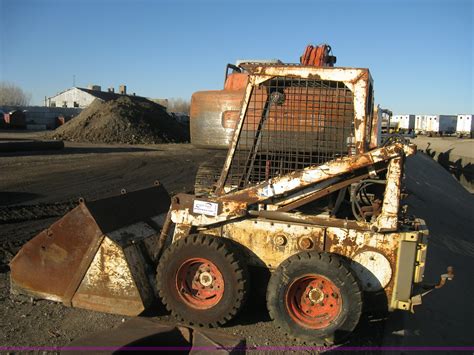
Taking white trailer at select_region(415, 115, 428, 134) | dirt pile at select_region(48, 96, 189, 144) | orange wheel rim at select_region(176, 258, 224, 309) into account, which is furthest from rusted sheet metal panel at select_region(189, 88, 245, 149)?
white trailer at select_region(415, 115, 428, 134)

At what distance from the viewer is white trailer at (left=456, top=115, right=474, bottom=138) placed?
161 ft

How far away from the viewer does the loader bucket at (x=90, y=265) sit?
4301 millimetres

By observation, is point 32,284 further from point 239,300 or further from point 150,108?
point 150,108

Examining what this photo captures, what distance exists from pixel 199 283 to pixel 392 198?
6.36 feet

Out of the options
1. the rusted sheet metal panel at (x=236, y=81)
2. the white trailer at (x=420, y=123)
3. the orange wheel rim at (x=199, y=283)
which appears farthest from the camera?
the white trailer at (x=420, y=123)

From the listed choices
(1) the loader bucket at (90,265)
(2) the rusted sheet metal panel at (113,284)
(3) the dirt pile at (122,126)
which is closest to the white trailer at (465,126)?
(3) the dirt pile at (122,126)

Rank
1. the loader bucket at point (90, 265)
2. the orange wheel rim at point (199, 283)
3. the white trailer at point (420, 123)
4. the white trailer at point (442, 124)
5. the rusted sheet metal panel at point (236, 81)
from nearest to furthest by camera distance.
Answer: the orange wheel rim at point (199, 283), the loader bucket at point (90, 265), the rusted sheet metal panel at point (236, 81), the white trailer at point (442, 124), the white trailer at point (420, 123)

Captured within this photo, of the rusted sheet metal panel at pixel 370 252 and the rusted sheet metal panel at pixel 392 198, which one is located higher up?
the rusted sheet metal panel at pixel 392 198

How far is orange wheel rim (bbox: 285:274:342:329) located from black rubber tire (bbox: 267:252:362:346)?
0.16 feet

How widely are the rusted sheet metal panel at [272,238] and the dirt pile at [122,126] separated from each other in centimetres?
2519

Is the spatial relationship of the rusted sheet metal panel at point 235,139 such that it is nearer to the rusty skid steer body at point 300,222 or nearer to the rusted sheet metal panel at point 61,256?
the rusty skid steer body at point 300,222

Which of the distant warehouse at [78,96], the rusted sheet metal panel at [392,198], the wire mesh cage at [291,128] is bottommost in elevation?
the rusted sheet metal panel at [392,198]

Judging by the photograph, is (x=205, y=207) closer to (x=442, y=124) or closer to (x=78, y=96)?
(x=442, y=124)

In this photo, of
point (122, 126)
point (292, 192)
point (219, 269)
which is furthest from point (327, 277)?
point (122, 126)
